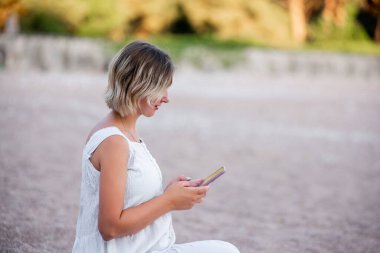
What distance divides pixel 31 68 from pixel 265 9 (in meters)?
13.7

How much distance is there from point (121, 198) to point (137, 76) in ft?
1.35

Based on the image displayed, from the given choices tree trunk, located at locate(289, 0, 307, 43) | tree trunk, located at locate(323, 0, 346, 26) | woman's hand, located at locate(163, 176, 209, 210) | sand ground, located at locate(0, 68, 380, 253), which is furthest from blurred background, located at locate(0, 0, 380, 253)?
tree trunk, located at locate(289, 0, 307, 43)

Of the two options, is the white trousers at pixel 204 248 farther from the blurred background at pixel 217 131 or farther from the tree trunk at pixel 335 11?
the tree trunk at pixel 335 11

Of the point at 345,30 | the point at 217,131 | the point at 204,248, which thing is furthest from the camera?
the point at 345,30

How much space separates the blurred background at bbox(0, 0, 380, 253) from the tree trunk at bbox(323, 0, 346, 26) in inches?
119

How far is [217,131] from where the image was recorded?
31.7 feet

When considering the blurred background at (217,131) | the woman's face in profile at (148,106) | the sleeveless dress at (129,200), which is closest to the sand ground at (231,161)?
the blurred background at (217,131)

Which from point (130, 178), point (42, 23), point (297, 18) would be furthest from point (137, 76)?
point (297, 18)

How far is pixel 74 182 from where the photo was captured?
5.68m

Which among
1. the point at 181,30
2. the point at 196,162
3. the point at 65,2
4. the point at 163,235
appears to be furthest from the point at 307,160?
the point at 181,30

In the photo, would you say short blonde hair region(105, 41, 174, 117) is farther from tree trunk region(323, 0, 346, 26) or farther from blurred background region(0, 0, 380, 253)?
tree trunk region(323, 0, 346, 26)

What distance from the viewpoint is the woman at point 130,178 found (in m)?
2.03

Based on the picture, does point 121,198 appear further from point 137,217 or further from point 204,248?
point 204,248

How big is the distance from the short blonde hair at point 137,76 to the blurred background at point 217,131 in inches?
63.0
